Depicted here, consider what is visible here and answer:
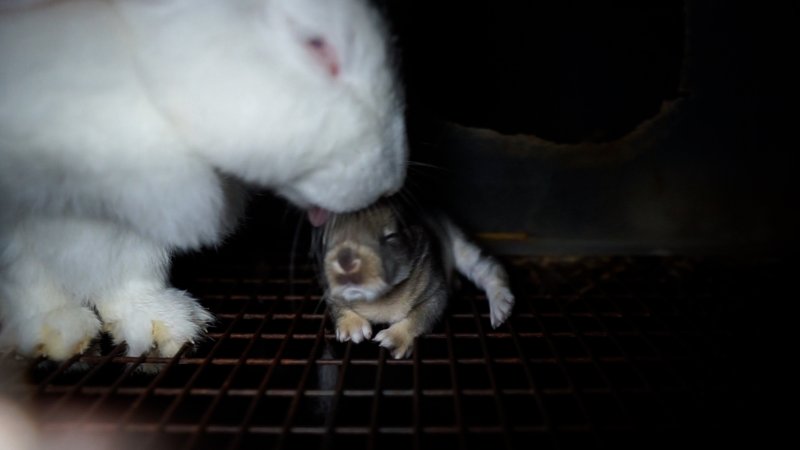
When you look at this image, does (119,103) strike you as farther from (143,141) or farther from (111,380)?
(111,380)

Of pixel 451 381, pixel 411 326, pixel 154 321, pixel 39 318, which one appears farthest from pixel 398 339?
pixel 39 318

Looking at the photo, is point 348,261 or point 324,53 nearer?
point 324,53

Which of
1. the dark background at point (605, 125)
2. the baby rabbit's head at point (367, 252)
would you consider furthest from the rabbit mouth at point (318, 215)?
the dark background at point (605, 125)

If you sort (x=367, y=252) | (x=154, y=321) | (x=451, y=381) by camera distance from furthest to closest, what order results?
(x=367, y=252) → (x=154, y=321) → (x=451, y=381)

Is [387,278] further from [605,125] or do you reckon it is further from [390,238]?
[605,125]

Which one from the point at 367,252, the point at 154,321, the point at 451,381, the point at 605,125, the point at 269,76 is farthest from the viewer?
the point at 605,125

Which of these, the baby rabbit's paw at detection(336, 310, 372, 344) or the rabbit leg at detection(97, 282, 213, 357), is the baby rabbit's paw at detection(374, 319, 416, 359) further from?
the rabbit leg at detection(97, 282, 213, 357)

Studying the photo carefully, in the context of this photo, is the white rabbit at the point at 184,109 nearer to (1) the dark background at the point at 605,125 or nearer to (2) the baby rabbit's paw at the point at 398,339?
(2) the baby rabbit's paw at the point at 398,339

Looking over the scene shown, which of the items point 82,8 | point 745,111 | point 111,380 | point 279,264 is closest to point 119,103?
point 82,8

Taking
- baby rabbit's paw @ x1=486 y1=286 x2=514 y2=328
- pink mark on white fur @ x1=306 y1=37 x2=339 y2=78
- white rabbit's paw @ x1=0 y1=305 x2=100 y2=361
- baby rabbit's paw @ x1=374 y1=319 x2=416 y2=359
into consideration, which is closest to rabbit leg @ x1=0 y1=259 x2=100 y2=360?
white rabbit's paw @ x1=0 y1=305 x2=100 y2=361
